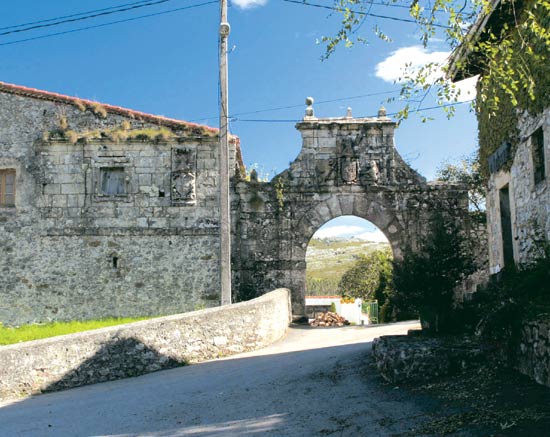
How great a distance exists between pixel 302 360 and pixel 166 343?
2.21 metres

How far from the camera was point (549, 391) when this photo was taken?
5.30 meters

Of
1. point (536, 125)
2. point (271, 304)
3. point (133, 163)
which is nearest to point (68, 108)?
point (133, 163)

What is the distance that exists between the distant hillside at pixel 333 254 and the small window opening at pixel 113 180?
6444 cm

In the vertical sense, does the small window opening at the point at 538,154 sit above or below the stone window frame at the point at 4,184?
below

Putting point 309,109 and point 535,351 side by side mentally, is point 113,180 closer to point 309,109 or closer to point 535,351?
point 309,109

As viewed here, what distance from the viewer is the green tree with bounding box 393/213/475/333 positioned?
26.8 feet

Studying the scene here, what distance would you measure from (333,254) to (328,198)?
8507cm

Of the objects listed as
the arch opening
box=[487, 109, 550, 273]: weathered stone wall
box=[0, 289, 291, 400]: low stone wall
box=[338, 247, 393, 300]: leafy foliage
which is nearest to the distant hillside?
the arch opening

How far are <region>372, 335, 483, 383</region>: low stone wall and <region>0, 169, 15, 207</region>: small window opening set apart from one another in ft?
40.9

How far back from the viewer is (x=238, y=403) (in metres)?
6.92

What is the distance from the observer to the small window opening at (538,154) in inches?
358

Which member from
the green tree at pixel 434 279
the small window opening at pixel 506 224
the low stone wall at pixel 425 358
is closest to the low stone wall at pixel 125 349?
the green tree at pixel 434 279

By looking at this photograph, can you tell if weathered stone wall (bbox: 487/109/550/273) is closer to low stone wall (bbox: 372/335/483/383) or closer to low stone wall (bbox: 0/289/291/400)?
low stone wall (bbox: 372/335/483/383)

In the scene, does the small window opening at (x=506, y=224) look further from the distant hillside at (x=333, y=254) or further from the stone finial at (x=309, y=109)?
the distant hillside at (x=333, y=254)
